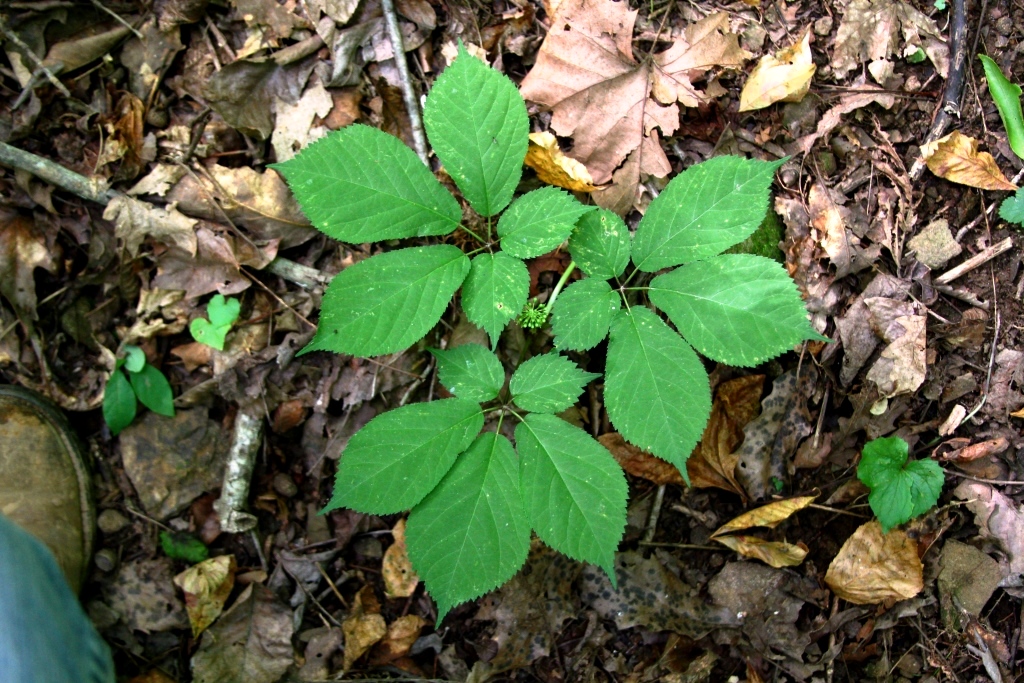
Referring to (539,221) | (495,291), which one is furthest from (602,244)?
(495,291)

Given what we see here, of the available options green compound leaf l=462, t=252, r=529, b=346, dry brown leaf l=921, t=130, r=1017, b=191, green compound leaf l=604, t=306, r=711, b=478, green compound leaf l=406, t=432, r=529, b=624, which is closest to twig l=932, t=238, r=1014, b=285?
dry brown leaf l=921, t=130, r=1017, b=191

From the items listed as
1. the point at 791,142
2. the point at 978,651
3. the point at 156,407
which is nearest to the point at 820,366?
the point at 791,142

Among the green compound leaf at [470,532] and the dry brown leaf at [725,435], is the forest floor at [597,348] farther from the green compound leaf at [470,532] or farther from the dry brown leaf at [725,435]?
the green compound leaf at [470,532]

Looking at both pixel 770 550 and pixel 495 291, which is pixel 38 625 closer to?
pixel 495 291

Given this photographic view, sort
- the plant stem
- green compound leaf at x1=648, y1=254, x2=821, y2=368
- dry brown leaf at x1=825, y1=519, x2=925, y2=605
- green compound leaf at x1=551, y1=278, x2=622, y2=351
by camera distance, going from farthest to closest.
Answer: dry brown leaf at x1=825, y1=519, x2=925, y2=605 < the plant stem < green compound leaf at x1=551, y1=278, x2=622, y2=351 < green compound leaf at x1=648, y1=254, x2=821, y2=368

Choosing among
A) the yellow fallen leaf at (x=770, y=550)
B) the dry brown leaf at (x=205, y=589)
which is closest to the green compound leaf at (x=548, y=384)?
the yellow fallen leaf at (x=770, y=550)

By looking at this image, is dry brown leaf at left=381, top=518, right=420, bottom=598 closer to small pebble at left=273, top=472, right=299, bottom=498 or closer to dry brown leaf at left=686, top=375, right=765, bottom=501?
small pebble at left=273, top=472, right=299, bottom=498

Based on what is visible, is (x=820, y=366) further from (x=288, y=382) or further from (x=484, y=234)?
(x=288, y=382)
